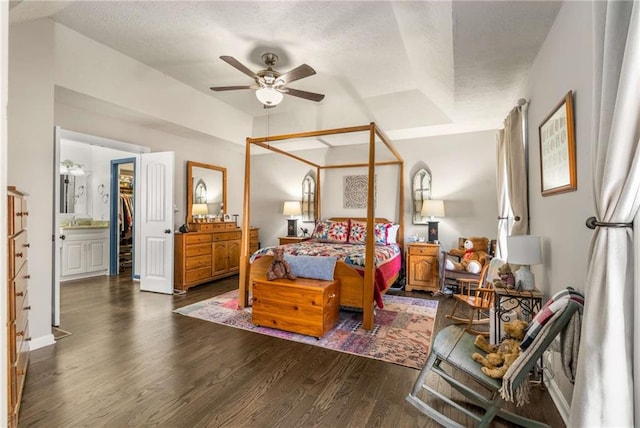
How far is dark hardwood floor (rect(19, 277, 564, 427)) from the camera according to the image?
1.77 meters

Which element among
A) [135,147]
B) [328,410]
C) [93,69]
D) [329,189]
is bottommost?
[328,410]

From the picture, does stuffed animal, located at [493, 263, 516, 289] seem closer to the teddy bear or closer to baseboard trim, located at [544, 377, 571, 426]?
the teddy bear

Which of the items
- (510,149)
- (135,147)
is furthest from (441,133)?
(135,147)

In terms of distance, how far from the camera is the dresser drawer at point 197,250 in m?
4.60

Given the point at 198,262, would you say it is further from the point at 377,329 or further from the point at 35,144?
the point at 377,329

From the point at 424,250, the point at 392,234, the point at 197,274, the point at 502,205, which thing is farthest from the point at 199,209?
the point at 502,205

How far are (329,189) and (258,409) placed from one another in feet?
14.3

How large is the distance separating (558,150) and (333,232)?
3433 millimetres

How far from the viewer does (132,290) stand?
4570 mm

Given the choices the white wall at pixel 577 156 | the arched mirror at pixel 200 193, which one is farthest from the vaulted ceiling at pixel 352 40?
the arched mirror at pixel 200 193

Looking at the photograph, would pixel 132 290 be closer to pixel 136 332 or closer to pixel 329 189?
pixel 136 332

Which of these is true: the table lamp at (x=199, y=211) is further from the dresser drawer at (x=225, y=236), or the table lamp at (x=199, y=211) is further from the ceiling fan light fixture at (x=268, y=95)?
the ceiling fan light fixture at (x=268, y=95)

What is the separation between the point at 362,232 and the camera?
493 centimetres

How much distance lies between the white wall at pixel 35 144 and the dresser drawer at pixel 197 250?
1.90 m
